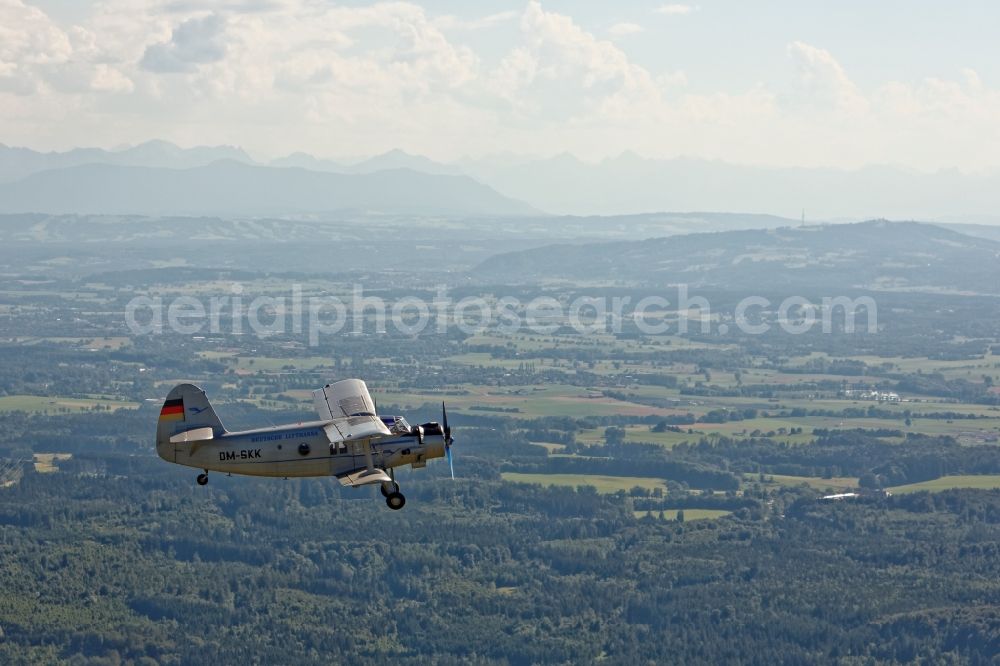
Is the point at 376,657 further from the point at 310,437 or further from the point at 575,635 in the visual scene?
the point at 310,437

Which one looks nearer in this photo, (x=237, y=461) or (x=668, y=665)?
(x=237, y=461)

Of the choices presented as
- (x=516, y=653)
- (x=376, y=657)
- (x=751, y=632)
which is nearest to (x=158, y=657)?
(x=376, y=657)

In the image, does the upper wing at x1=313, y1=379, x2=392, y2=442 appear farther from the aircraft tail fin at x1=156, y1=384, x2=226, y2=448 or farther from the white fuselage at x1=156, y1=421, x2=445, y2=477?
the aircraft tail fin at x1=156, y1=384, x2=226, y2=448

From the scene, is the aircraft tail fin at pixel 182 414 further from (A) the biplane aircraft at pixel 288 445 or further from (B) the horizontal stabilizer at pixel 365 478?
(B) the horizontal stabilizer at pixel 365 478

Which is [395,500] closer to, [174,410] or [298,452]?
[298,452]

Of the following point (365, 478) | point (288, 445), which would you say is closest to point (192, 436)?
point (288, 445)
